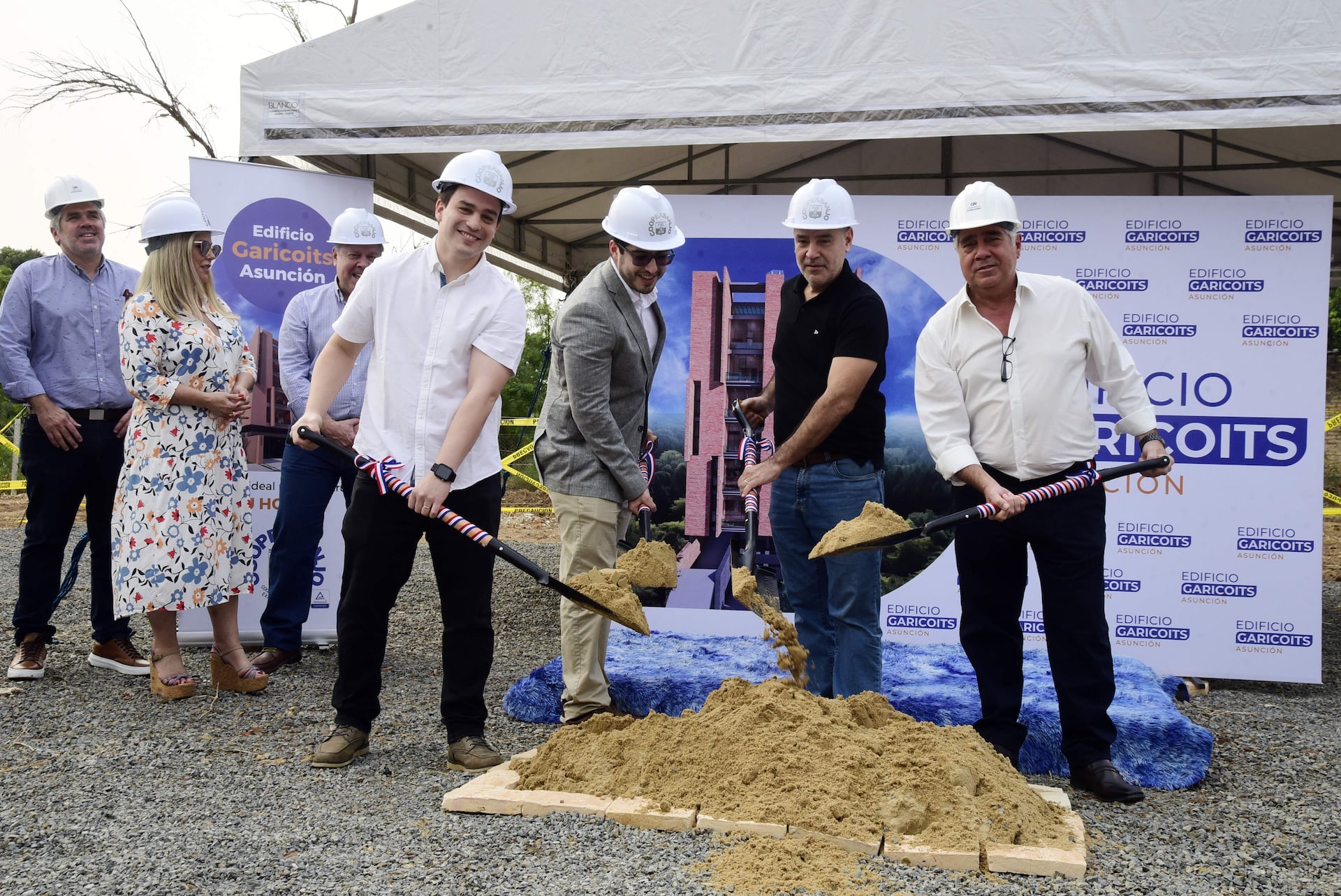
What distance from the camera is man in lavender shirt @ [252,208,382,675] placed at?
5090mm

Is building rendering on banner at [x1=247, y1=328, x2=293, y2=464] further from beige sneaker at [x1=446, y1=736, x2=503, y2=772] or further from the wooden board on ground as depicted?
the wooden board on ground

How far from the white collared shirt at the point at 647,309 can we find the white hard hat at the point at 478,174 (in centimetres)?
64

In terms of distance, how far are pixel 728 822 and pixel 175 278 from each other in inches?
121

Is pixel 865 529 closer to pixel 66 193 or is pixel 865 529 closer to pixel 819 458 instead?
pixel 819 458

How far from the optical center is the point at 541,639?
6.28 metres

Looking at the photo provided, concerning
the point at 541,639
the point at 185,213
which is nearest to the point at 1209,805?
the point at 541,639

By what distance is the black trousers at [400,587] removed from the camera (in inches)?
133

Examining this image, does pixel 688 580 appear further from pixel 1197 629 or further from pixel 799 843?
pixel 799 843

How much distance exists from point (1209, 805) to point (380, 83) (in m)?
4.60

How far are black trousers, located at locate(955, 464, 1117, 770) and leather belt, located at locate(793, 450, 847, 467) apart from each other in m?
0.44

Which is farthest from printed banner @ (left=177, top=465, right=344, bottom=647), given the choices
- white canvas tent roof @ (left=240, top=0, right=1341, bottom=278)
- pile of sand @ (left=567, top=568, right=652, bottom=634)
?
pile of sand @ (left=567, top=568, right=652, bottom=634)

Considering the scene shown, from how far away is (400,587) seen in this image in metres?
3.38

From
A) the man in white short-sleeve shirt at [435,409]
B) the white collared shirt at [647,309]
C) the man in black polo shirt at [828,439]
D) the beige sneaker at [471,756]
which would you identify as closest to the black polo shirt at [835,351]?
the man in black polo shirt at [828,439]

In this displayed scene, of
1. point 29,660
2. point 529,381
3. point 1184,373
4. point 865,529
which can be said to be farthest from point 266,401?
point 529,381
